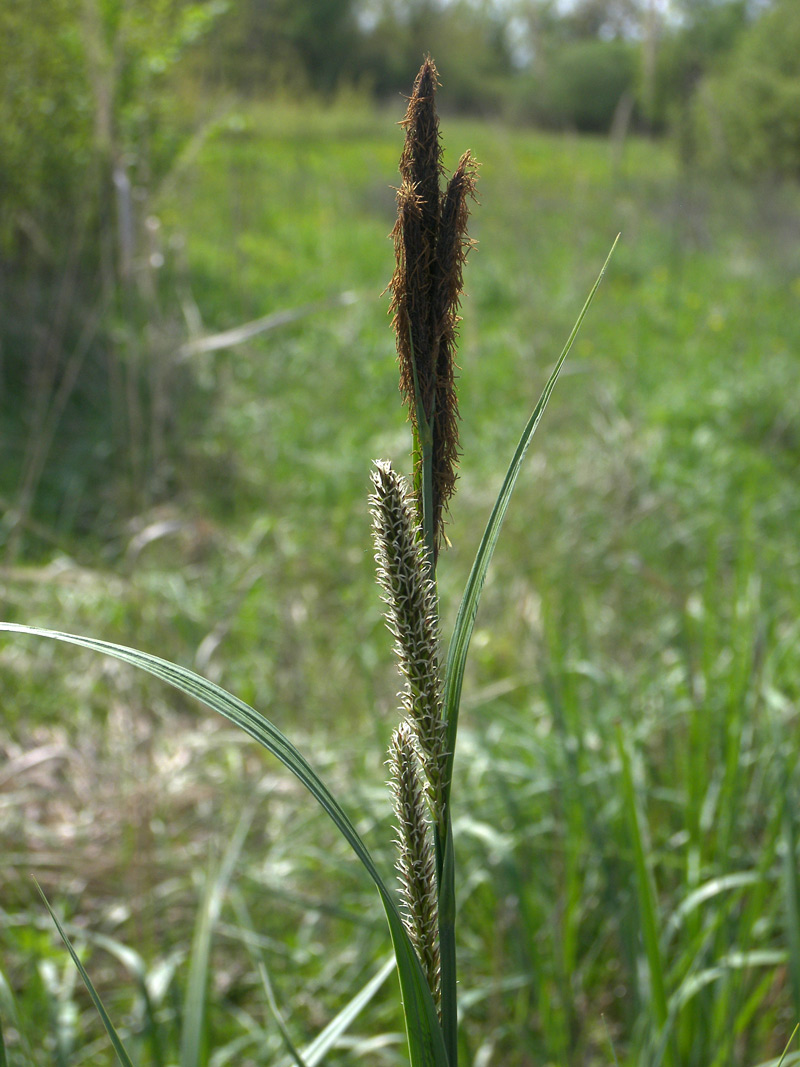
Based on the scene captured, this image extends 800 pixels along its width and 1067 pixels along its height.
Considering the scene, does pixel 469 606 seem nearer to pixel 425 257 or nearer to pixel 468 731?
pixel 425 257

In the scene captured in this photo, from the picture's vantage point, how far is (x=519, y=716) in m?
2.32

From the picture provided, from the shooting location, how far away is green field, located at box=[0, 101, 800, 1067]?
4.51 ft

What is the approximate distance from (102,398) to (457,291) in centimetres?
512

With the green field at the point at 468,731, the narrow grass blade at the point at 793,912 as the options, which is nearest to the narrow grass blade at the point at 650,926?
the green field at the point at 468,731

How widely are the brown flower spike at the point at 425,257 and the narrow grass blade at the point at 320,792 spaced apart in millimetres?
149

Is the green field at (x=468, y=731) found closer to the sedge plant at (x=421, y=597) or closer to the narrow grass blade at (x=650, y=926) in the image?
the narrow grass blade at (x=650, y=926)

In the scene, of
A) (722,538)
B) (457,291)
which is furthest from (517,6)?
(457,291)

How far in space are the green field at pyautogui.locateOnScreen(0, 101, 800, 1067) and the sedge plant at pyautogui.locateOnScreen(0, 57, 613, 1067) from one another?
0.52 meters

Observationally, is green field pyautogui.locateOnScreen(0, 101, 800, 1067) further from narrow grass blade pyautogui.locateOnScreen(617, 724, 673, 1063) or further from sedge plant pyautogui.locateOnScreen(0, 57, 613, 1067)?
sedge plant pyautogui.locateOnScreen(0, 57, 613, 1067)

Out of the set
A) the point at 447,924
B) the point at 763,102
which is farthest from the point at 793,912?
the point at 763,102

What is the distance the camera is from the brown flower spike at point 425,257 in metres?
0.39

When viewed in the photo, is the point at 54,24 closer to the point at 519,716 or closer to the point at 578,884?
the point at 519,716

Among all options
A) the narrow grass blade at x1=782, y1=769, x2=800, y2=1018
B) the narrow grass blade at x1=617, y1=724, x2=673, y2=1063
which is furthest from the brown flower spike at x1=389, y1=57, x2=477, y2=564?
the narrow grass blade at x1=782, y1=769, x2=800, y2=1018

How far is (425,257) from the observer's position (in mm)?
398
